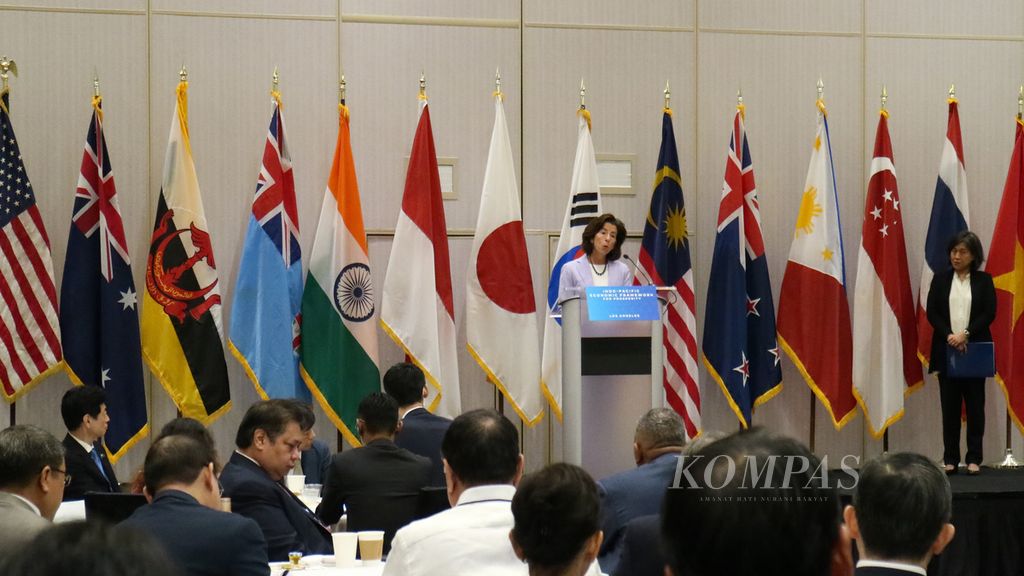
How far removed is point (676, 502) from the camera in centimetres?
127

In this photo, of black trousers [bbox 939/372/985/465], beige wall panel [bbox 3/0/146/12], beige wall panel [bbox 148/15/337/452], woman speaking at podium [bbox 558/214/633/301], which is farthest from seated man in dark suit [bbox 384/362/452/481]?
black trousers [bbox 939/372/985/465]

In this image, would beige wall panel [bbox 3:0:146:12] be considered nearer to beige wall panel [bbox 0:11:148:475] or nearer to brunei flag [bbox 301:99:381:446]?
beige wall panel [bbox 0:11:148:475]

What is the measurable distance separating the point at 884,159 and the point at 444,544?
635cm

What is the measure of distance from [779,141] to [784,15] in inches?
37.3

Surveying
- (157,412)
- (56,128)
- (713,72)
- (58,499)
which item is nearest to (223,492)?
(58,499)

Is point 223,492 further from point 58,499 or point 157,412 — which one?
point 157,412

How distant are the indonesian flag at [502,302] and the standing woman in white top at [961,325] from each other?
269cm

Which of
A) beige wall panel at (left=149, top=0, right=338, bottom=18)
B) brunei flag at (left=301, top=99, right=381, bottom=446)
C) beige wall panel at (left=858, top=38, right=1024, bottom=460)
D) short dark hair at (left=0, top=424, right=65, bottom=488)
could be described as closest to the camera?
short dark hair at (left=0, top=424, right=65, bottom=488)

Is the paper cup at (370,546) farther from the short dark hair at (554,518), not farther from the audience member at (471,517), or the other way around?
the short dark hair at (554,518)

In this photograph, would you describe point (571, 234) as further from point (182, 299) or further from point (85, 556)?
point (85, 556)

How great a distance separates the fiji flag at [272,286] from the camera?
7.58 metres

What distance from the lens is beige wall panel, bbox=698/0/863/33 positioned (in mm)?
8625

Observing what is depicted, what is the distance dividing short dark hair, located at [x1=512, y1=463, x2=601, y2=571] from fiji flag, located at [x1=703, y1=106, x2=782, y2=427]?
586 cm

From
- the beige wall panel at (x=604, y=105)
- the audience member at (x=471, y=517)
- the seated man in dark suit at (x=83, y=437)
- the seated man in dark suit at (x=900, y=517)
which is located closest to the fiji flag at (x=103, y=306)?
the seated man in dark suit at (x=83, y=437)
